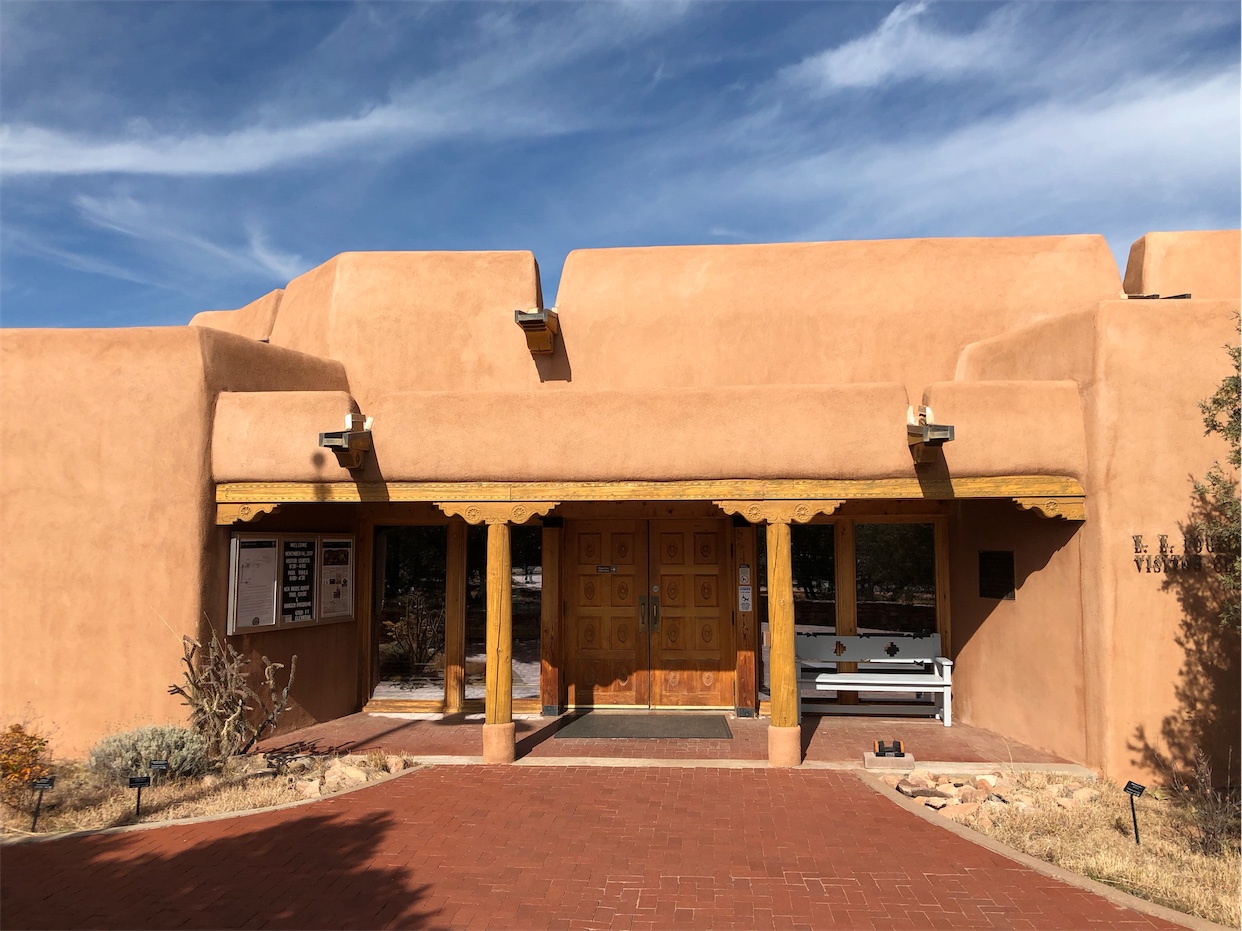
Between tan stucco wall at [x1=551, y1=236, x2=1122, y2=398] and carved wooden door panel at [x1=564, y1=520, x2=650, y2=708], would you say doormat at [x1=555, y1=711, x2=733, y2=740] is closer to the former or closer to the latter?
carved wooden door panel at [x1=564, y1=520, x2=650, y2=708]

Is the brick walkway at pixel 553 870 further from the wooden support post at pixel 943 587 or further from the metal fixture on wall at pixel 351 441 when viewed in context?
the wooden support post at pixel 943 587

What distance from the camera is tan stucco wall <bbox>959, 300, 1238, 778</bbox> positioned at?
760 centimetres

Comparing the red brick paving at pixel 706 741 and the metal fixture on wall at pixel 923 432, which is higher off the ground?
the metal fixture on wall at pixel 923 432

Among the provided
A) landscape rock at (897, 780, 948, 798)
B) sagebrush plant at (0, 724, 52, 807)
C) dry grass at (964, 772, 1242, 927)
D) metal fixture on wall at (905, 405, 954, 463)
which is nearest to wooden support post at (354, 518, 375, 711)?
sagebrush plant at (0, 724, 52, 807)

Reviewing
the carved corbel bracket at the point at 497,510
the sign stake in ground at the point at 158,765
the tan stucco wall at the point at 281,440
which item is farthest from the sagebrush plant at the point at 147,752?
the carved corbel bracket at the point at 497,510

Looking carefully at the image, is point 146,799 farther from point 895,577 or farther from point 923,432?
point 895,577

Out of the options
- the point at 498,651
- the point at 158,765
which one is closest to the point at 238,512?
the point at 158,765

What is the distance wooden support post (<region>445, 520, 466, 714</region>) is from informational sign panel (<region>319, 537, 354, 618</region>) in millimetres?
1328

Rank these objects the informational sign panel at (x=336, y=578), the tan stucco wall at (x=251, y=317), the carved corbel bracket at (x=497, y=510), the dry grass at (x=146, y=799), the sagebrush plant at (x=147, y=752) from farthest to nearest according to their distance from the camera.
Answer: the tan stucco wall at (x=251, y=317), the informational sign panel at (x=336, y=578), the carved corbel bracket at (x=497, y=510), the sagebrush plant at (x=147, y=752), the dry grass at (x=146, y=799)

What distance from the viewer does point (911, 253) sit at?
1084cm

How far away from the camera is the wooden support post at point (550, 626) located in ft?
34.9

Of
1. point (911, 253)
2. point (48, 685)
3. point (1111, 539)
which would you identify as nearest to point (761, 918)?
point (1111, 539)

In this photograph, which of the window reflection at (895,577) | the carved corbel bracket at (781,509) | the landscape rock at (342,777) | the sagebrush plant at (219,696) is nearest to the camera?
the landscape rock at (342,777)

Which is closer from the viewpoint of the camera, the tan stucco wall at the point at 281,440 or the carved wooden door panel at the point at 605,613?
the tan stucco wall at the point at 281,440
